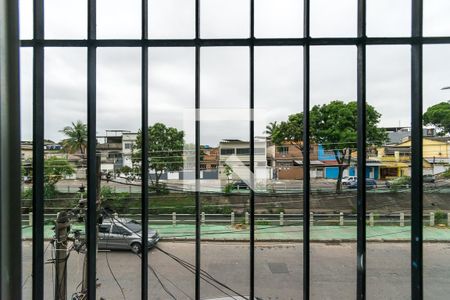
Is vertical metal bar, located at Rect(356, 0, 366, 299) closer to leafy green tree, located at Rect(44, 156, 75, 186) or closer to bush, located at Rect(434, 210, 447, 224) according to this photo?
bush, located at Rect(434, 210, 447, 224)

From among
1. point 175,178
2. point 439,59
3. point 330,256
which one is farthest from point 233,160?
point 439,59

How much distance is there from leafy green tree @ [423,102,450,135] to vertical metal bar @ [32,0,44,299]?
3.80 metres

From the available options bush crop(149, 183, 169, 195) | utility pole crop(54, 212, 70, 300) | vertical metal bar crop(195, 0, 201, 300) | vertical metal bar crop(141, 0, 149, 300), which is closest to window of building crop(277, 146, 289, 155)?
vertical metal bar crop(195, 0, 201, 300)

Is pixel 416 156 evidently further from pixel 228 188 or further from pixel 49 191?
pixel 49 191

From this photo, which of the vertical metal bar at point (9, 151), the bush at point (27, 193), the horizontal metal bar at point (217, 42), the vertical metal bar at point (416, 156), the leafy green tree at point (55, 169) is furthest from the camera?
the leafy green tree at point (55, 169)

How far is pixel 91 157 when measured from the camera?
114 inches

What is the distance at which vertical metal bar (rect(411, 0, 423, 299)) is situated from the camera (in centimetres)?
270

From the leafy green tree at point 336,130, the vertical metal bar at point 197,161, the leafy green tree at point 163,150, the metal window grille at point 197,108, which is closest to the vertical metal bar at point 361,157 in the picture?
the metal window grille at point 197,108

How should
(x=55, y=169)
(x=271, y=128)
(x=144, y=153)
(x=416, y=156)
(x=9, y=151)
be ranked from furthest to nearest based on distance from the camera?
(x=55, y=169) → (x=271, y=128) → (x=144, y=153) → (x=416, y=156) → (x=9, y=151)

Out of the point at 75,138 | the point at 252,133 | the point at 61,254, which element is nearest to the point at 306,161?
the point at 252,133

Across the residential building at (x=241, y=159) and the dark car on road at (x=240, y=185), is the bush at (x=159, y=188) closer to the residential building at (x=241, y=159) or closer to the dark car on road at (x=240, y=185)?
the residential building at (x=241, y=159)

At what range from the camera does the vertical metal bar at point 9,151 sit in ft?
2.37

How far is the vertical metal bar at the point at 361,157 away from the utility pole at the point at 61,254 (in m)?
2.99

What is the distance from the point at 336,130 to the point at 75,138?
8.95 ft
